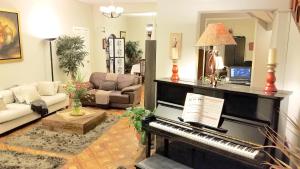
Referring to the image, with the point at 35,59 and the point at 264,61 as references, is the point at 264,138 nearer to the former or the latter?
the point at 264,61

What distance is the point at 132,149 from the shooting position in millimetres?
3602

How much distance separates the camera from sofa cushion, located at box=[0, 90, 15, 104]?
4411 millimetres

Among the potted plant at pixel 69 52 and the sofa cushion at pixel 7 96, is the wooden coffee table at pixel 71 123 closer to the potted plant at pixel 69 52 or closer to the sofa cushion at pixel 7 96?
the sofa cushion at pixel 7 96

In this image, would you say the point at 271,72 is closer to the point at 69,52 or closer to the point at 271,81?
the point at 271,81

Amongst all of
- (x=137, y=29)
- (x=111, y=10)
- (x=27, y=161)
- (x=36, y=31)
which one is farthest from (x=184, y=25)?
(x=137, y=29)

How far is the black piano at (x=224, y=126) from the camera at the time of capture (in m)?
2.02

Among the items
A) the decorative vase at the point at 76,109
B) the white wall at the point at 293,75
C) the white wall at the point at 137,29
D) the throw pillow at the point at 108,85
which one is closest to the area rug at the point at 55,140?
the decorative vase at the point at 76,109

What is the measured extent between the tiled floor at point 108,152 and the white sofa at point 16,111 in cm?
18

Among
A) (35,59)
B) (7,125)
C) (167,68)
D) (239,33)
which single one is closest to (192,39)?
(167,68)

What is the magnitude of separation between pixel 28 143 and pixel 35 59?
2.72 metres

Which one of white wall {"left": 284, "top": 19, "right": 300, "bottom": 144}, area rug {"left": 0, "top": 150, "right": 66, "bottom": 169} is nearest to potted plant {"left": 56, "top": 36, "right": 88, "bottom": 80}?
area rug {"left": 0, "top": 150, "right": 66, "bottom": 169}

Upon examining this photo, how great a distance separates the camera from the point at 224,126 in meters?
2.27

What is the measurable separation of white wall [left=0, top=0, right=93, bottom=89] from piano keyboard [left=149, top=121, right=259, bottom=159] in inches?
154

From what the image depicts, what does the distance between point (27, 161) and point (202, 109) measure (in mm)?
2368
